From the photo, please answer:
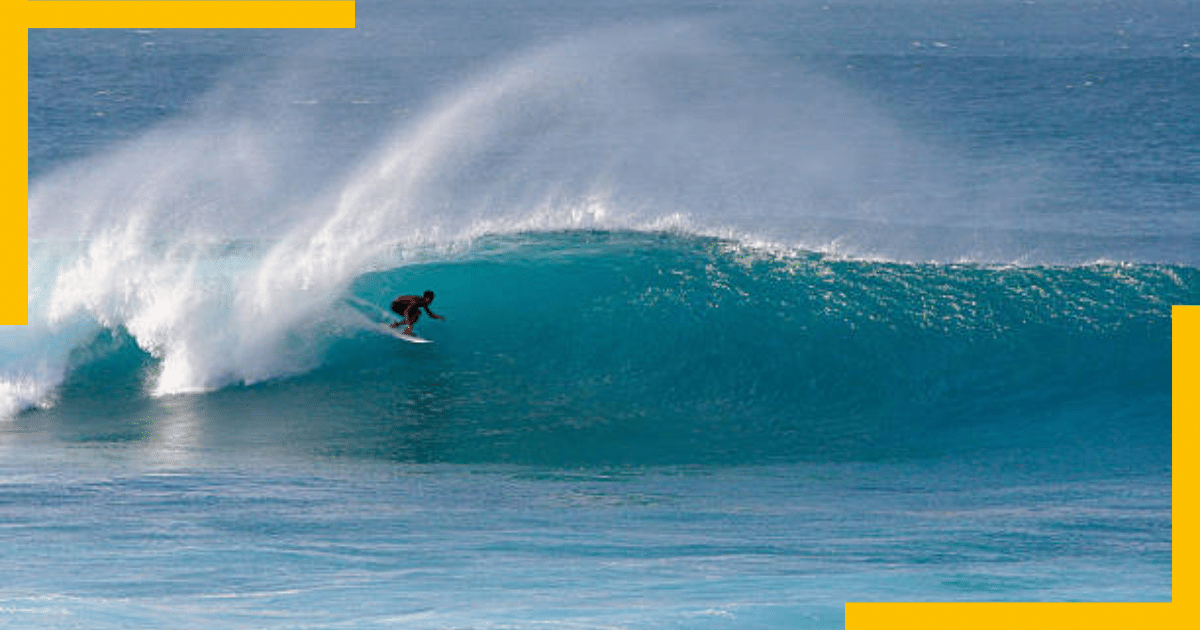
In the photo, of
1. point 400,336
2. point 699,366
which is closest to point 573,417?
point 699,366

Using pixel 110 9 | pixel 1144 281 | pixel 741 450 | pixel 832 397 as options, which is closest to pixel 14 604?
pixel 741 450

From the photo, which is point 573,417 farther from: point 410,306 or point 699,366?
point 410,306

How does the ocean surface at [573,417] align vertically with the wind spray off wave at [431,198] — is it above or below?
below

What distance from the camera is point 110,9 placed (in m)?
93.8

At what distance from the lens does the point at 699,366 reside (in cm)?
1437

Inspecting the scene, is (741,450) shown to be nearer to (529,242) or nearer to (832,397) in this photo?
(832,397)

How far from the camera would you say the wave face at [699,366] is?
13.0 m

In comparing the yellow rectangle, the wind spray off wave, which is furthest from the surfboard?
the yellow rectangle

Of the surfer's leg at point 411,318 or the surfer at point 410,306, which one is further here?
the surfer's leg at point 411,318

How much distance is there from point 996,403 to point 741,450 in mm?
2427

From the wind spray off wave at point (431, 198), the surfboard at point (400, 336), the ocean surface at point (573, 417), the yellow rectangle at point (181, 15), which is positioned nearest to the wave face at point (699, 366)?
the ocean surface at point (573, 417)

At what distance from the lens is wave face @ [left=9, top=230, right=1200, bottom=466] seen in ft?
42.6

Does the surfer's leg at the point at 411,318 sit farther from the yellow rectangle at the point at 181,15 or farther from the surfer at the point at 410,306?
the yellow rectangle at the point at 181,15

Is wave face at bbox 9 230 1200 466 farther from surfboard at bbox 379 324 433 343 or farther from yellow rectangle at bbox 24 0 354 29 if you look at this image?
yellow rectangle at bbox 24 0 354 29
